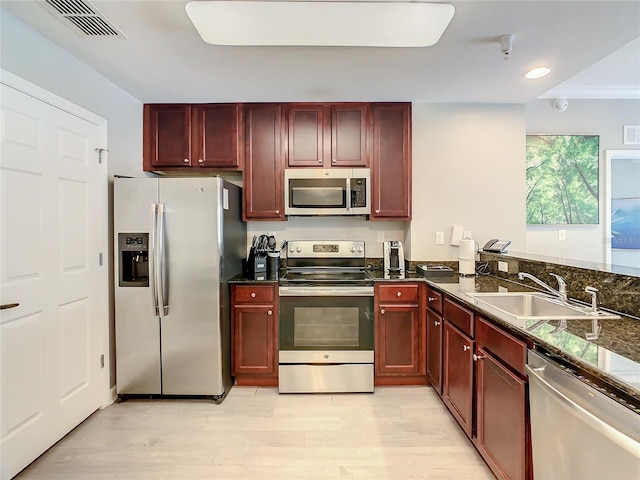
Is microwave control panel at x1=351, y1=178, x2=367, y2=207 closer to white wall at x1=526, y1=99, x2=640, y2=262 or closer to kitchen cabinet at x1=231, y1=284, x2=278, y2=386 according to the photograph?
kitchen cabinet at x1=231, y1=284, x2=278, y2=386

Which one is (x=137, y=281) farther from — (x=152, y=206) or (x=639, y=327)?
(x=639, y=327)

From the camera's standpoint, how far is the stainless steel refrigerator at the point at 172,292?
8.31 ft

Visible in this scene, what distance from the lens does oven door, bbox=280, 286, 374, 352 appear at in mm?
2736

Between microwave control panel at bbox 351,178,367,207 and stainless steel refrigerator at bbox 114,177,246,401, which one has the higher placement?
microwave control panel at bbox 351,178,367,207

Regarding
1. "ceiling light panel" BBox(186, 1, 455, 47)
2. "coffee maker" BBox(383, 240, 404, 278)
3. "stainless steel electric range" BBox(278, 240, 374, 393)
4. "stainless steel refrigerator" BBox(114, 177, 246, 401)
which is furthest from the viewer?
"coffee maker" BBox(383, 240, 404, 278)

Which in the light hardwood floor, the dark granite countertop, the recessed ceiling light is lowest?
the light hardwood floor

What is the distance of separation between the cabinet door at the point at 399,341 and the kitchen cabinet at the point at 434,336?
90 mm

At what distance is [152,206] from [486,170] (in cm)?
289

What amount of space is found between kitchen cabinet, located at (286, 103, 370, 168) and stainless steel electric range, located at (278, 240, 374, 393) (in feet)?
3.67

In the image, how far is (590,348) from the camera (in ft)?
3.88

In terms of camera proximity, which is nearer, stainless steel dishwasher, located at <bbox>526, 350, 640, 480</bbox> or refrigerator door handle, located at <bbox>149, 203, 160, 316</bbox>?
stainless steel dishwasher, located at <bbox>526, 350, 640, 480</bbox>

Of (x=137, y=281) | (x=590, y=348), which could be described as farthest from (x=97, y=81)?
(x=590, y=348)

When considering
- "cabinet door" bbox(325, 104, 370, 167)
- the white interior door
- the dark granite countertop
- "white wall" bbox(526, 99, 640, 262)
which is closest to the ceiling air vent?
the white interior door

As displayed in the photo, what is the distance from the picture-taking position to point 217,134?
3070 millimetres
